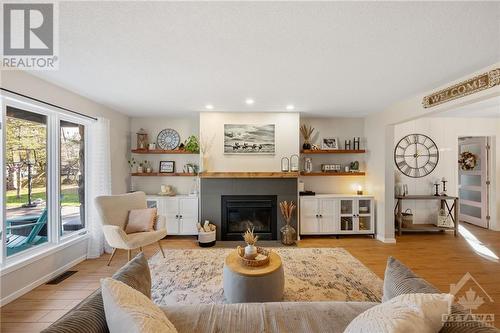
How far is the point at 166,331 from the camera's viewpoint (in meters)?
0.90

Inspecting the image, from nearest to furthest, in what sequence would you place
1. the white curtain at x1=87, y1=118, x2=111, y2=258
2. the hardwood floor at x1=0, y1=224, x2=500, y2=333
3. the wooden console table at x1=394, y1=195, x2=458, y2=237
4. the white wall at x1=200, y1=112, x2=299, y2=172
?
the hardwood floor at x1=0, y1=224, x2=500, y2=333, the white curtain at x1=87, y1=118, x2=111, y2=258, the white wall at x1=200, y1=112, x2=299, y2=172, the wooden console table at x1=394, y1=195, x2=458, y2=237

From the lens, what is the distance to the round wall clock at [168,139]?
4598 mm

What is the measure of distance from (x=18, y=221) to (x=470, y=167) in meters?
8.60

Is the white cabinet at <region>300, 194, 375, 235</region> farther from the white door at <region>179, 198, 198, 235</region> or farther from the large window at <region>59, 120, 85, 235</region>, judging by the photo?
the large window at <region>59, 120, 85, 235</region>

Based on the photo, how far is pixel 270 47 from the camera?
1.87 m

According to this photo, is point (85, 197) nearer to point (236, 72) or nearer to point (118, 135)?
point (118, 135)

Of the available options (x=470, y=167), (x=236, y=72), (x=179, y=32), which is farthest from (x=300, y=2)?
(x=470, y=167)

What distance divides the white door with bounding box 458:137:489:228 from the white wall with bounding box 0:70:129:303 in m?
7.97

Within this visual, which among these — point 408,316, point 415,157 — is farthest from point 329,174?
point 408,316

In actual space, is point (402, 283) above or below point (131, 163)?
below

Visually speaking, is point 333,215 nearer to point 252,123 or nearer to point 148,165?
point 252,123

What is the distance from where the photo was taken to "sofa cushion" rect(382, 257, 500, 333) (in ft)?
2.89

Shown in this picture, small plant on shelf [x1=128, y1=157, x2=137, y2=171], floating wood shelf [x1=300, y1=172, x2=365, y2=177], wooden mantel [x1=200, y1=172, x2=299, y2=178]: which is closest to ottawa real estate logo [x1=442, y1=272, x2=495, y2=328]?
floating wood shelf [x1=300, y1=172, x2=365, y2=177]

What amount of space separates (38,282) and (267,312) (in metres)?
2.94
